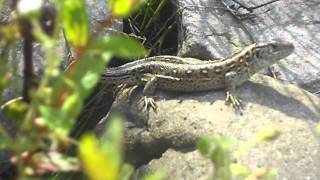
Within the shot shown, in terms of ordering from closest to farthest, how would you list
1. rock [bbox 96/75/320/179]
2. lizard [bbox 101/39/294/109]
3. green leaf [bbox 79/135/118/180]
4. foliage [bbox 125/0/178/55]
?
green leaf [bbox 79/135/118/180] < rock [bbox 96/75/320/179] < lizard [bbox 101/39/294/109] < foliage [bbox 125/0/178/55]

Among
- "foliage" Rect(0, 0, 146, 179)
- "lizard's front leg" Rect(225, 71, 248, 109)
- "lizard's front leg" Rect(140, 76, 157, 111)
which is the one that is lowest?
"lizard's front leg" Rect(140, 76, 157, 111)

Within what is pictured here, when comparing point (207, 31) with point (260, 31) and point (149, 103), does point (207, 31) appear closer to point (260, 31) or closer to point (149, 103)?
point (260, 31)

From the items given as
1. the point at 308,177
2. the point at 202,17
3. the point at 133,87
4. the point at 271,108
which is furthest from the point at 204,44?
A: the point at 308,177

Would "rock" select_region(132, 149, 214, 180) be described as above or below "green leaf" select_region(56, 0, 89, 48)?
below

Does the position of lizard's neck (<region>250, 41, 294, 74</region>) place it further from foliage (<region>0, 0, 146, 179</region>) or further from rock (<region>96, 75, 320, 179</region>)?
foliage (<region>0, 0, 146, 179</region>)

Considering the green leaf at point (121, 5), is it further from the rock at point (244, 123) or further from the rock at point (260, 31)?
the rock at point (260, 31)

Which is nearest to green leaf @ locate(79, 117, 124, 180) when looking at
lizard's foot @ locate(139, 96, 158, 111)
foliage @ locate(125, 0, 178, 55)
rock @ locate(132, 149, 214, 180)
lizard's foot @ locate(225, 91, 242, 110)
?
rock @ locate(132, 149, 214, 180)

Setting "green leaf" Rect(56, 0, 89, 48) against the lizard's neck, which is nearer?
"green leaf" Rect(56, 0, 89, 48)
